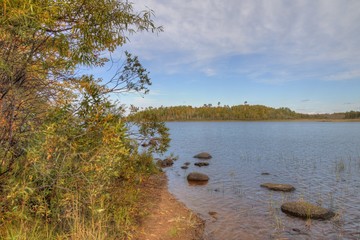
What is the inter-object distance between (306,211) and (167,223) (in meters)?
6.78

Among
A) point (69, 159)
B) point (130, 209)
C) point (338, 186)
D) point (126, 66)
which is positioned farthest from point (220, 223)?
point (338, 186)

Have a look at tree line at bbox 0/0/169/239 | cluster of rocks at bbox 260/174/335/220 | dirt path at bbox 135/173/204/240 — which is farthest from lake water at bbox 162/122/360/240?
tree line at bbox 0/0/169/239

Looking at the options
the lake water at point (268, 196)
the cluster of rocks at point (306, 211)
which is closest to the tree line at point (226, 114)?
the lake water at point (268, 196)

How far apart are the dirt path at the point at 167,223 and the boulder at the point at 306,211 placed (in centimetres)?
471

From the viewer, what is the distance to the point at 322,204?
47.4ft

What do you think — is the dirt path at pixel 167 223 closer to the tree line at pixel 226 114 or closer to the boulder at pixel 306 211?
the boulder at pixel 306 211

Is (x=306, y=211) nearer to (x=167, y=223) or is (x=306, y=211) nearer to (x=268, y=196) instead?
(x=268, y=196)

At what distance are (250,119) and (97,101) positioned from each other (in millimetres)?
190191

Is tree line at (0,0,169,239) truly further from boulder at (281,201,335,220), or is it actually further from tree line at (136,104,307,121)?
tree line at (136,104,307,121)

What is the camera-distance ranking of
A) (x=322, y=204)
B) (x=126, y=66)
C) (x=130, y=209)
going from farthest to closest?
(x=322, y=204) < (x=130, y=209) < (x=126, y=66)

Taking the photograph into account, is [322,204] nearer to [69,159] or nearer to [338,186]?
[338,186]

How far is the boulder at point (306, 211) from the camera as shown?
12183 millimetres

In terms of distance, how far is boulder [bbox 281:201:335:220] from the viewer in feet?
40.0

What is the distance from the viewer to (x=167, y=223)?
9.91m
